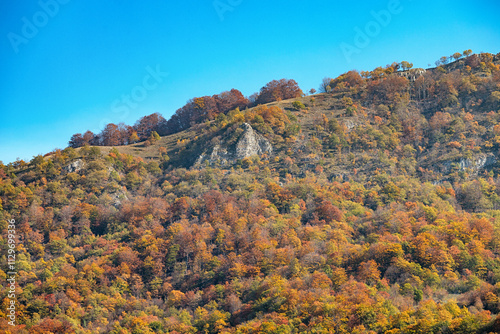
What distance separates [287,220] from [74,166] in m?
50.4

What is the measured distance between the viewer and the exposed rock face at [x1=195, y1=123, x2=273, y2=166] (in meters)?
95.8

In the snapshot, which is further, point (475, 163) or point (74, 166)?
point (74, 166)

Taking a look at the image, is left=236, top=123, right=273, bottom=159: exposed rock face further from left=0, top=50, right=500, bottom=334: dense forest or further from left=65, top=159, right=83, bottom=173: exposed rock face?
left=65, top=159, right=83, bottom=173: exposed rock face

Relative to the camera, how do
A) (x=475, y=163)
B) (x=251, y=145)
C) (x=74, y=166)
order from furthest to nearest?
(x=251, y=145) < (x=74, y=166) < (x=475, y=163)

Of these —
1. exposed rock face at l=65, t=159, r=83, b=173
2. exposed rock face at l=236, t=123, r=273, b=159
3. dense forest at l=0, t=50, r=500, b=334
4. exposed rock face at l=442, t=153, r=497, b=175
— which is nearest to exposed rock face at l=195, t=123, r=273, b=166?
exposed rock face at l=236, t=123, r=273, b=159

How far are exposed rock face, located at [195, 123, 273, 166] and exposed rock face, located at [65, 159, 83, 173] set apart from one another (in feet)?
86.2

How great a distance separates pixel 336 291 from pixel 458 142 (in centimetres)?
5387

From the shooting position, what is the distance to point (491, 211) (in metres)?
71.0

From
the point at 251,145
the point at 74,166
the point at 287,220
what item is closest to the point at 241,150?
the point at 251,145

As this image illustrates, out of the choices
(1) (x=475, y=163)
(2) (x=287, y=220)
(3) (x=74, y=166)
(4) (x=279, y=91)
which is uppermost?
(4) (x=279, y=91)

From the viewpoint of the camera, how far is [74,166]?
90312mm

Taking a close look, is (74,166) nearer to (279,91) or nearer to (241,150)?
(241,150)

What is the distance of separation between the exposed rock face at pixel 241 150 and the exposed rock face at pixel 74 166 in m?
26.3

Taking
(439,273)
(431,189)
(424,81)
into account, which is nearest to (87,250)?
(439,273)
